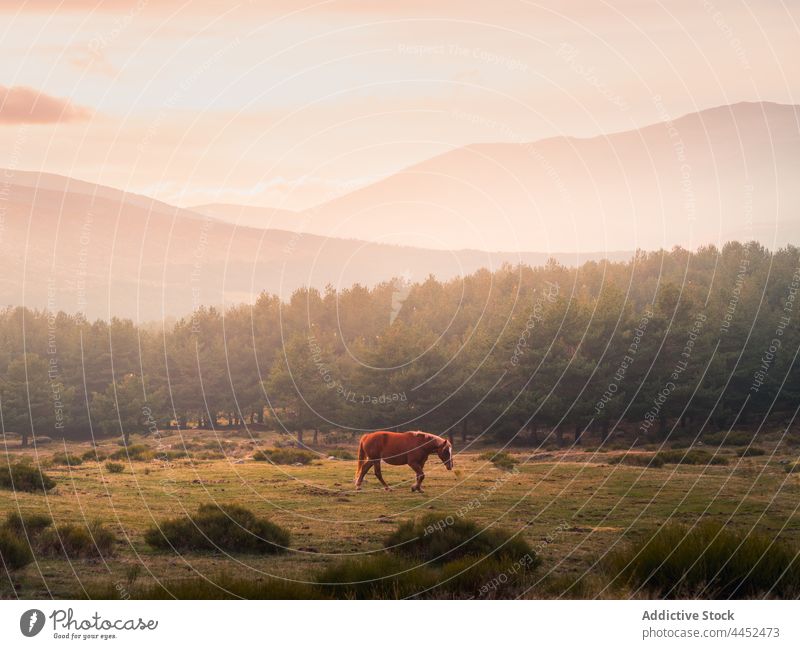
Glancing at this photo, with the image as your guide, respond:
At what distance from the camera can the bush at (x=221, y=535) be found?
102 ft

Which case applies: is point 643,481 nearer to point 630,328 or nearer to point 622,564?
point 622,564

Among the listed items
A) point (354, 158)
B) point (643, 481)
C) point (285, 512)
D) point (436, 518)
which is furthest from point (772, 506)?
point (354, 158)

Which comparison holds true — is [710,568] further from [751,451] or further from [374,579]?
[751,451]

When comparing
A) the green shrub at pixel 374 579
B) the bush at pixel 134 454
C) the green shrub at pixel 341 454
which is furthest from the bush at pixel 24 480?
the green shrub at pixel 341 454

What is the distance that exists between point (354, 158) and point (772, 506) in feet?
161

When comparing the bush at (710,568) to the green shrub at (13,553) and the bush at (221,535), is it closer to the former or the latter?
the bush at (221,535)

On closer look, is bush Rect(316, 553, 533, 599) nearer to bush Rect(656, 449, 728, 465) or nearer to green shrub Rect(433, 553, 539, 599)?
green shrub Rect(433, 553, 539, 599)

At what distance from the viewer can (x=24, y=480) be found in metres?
43.9

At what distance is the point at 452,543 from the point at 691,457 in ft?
118

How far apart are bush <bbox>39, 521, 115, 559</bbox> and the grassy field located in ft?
1.85

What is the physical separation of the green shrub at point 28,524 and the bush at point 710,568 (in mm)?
16941

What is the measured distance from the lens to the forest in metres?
76.9

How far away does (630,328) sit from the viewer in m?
81.6

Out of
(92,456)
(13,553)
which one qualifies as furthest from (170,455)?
(13,553)
